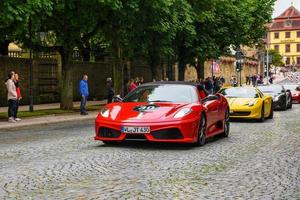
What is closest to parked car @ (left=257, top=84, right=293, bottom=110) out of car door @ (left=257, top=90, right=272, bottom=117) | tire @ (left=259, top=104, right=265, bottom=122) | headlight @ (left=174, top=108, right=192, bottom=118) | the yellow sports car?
car door @ (left=257, top=90, right=272, bottom=117)

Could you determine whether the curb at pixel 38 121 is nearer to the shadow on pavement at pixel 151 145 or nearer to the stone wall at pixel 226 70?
the shadow on pavement at pixel 151 145

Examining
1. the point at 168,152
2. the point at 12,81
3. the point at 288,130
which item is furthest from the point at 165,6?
the point at 168,152

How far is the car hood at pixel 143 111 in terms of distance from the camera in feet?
37.5

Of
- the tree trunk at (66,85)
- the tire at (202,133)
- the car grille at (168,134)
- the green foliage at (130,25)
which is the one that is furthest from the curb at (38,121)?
the car grille at (168,134)

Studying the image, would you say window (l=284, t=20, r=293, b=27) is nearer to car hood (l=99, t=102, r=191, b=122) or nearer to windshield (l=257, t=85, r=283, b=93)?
windshield (l=257, t=85, r=283, b=93)

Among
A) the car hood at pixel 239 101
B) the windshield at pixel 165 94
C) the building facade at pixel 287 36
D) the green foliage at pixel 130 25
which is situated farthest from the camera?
the building facade at pixel 287 36

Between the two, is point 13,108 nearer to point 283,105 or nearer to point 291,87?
point 283,105

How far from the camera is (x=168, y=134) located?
11.5 m

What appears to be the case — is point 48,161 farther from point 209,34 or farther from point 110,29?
point 209,34

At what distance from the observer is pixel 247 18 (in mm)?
43969

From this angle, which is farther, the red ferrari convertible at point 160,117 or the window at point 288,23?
the window at point 288,23

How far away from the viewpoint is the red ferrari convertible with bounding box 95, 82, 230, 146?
11.4 meters

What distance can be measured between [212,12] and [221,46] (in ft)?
20.1

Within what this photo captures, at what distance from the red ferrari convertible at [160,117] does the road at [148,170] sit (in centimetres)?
27
